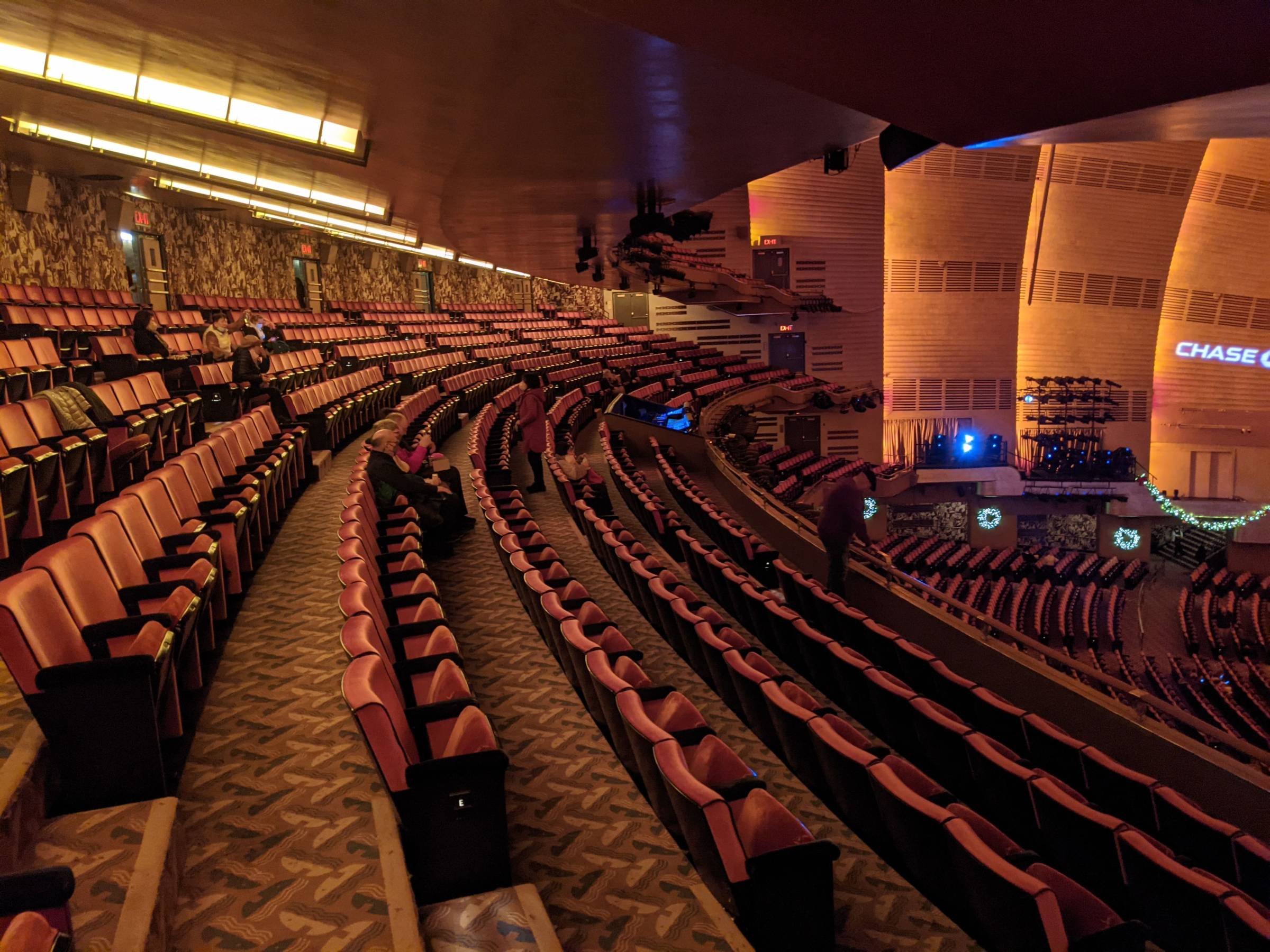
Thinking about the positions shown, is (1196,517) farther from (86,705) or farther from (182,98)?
(86,705)

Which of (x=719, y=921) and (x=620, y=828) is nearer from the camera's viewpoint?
(x=719, y=921)

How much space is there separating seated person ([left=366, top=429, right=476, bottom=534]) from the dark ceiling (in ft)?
3.54

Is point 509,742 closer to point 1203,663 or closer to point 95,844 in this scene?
point 95,844

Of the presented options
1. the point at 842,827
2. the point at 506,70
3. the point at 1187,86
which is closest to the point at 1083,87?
the point at 1187,86

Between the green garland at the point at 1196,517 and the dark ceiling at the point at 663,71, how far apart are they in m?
8.73

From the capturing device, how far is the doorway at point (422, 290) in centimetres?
1213

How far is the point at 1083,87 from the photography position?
5.78 feet

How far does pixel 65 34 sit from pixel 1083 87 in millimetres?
2912

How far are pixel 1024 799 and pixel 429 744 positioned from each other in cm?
120

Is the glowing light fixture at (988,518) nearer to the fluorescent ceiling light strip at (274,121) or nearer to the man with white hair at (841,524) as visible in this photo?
the man with white hair at (841,524)

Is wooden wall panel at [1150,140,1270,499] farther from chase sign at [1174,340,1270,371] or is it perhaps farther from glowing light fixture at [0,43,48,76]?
glowing light fixture at [0,43,48,76]

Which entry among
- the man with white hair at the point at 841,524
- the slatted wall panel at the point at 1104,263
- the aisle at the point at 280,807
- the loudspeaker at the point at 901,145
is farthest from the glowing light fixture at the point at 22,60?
the slatted wall panel at the point at 1104,263

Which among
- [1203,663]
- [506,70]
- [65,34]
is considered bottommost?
[1203,663]

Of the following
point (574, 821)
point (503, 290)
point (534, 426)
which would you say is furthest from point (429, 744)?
point (503, 290)
